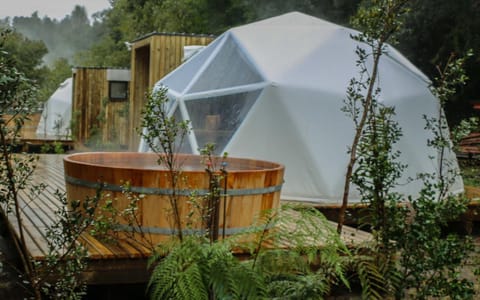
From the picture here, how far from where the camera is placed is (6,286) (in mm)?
3980

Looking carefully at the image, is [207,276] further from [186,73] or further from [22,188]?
[186,73]

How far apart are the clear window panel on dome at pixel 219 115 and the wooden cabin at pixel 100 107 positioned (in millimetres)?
9885

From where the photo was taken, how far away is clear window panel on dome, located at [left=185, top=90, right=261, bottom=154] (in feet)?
24.0

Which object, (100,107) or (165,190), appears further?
(100,107)

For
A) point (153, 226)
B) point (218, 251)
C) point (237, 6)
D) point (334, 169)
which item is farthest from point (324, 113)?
point (237, 6)

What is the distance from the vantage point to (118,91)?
1828cm

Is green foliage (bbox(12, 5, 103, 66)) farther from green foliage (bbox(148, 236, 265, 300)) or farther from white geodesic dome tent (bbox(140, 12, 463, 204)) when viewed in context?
green foliage (bbox(148, 236, 265, 300))

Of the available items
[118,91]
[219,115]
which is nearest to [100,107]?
[118,91]

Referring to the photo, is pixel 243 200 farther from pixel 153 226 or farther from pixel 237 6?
pixel 237 6

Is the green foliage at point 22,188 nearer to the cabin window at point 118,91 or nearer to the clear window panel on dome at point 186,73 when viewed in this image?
the clear window panel on dome at point 186,73

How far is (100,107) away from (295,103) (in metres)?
13.0

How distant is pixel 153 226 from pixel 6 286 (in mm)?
1070

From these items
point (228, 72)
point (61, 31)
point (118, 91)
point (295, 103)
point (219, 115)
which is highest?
point (61, 31)

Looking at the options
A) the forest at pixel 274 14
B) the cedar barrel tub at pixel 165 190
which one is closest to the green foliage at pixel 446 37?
the forest at pixel 274 14
